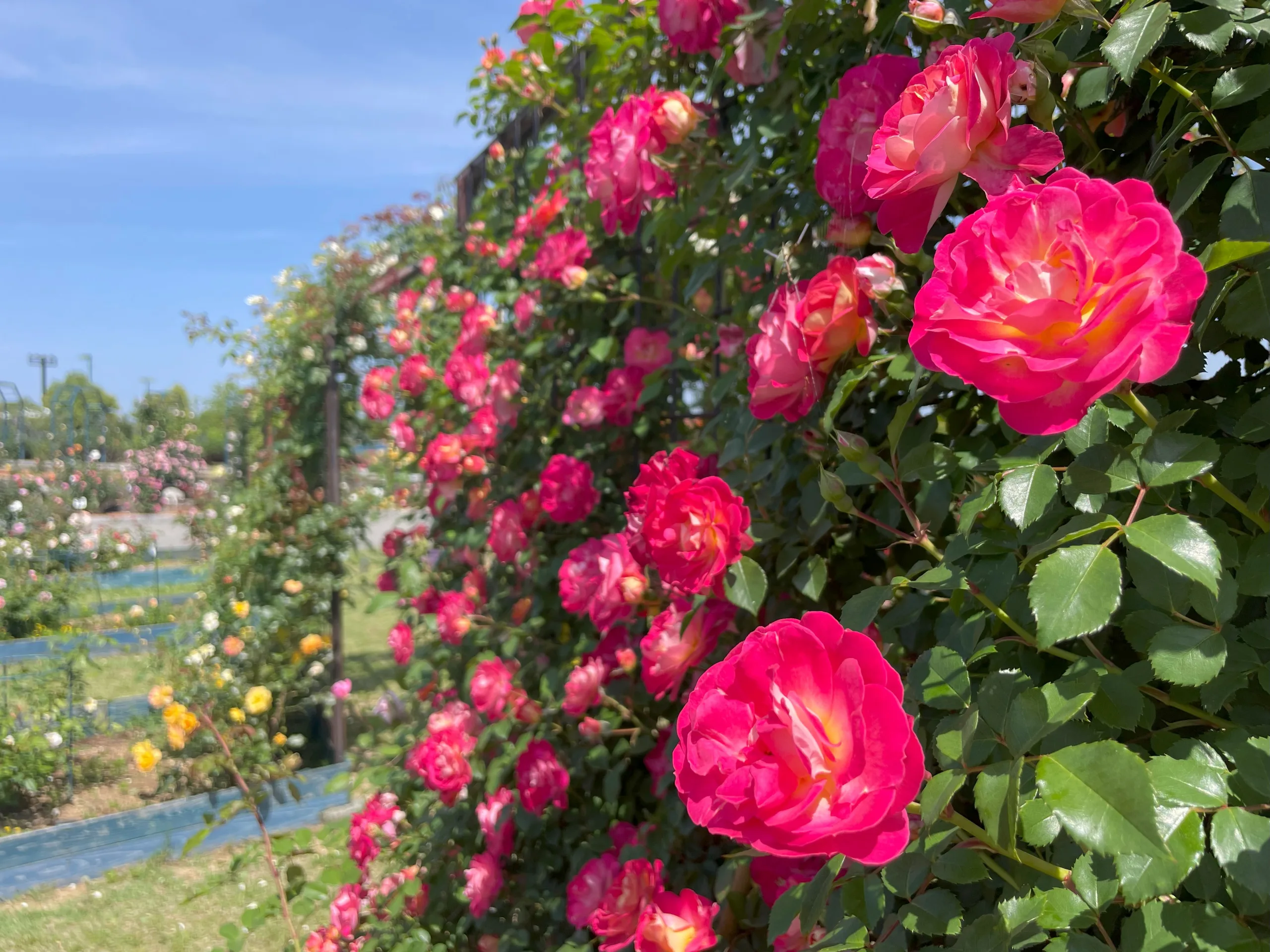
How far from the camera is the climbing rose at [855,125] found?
77cm

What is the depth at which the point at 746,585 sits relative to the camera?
0.86 m

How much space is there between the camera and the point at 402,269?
3.99 m

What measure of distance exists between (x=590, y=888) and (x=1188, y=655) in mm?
979

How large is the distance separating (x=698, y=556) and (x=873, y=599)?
0.23m

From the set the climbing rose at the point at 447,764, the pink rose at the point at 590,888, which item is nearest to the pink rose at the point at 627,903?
the pink rose at the point at 590,888

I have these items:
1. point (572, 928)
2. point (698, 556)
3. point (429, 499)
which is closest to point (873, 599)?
point (698, 556)

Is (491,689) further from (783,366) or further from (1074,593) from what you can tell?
(1074,593)

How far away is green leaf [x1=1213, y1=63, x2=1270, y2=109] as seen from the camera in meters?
0.54

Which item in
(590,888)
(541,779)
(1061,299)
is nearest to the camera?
(1061,299)

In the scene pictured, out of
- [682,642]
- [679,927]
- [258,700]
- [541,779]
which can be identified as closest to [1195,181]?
[682,642]

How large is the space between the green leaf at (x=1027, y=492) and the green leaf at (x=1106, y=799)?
15cm

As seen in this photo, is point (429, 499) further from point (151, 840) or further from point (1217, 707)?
point (151, 840)

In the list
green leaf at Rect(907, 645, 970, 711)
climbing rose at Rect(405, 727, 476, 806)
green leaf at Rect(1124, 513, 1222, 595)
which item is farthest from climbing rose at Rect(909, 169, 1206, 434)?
climbing rose at Rect(405, 727, 476, 806)

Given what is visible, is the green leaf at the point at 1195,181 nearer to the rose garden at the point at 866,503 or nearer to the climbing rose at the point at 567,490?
the rose garden at the point at 866,503
